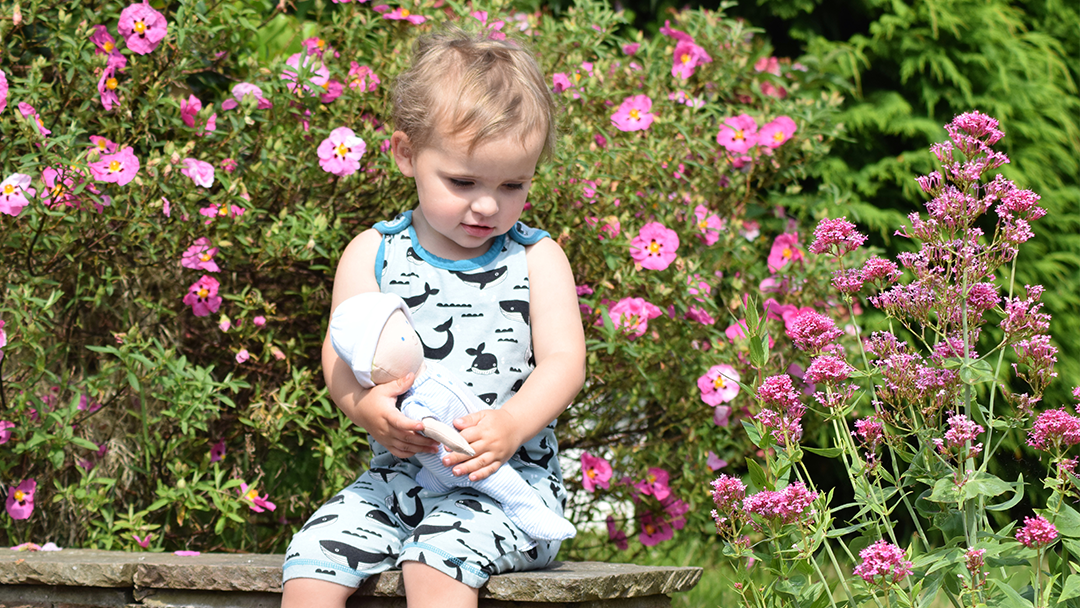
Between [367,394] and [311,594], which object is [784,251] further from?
[311,594]

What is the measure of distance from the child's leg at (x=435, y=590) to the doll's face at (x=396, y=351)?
36cm

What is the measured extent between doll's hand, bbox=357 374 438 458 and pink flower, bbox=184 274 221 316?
2.87ft

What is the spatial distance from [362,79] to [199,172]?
1.90 feet

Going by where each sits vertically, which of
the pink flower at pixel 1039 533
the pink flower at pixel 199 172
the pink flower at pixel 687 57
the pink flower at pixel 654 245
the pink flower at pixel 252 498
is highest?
the pink flower at pixel 1039 533

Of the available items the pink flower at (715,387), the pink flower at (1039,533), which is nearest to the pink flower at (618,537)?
the pink flower at (715,387)

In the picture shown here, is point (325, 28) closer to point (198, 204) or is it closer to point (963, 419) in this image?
point (198, 204)

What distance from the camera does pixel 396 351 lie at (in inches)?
71.9

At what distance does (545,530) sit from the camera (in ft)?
6.27

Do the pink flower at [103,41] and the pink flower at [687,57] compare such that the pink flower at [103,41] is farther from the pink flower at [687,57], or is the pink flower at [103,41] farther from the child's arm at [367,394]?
the pink flower at [687,57]

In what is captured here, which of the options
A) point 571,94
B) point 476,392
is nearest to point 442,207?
point 476,392

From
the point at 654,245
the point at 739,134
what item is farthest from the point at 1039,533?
the point at 739,134

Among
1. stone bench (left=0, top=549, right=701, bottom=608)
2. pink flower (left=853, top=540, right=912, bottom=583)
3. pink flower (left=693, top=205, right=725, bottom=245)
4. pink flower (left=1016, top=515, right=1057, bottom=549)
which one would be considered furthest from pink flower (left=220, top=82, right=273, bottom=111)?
pink flower (left=1016, top=515, right=1057, bottom=549)

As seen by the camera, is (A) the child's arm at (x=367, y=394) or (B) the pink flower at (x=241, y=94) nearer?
(A) the child's arm at (x=367, y=394)

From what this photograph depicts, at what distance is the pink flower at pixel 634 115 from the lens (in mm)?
2990
